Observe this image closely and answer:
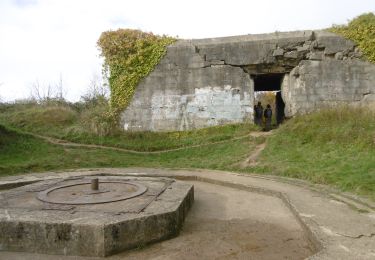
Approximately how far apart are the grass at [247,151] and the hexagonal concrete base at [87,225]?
3253mm

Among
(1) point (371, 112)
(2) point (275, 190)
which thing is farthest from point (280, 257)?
(1) point (371, 112)

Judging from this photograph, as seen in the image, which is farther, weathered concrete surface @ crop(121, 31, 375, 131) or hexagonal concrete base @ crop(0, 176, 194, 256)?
weathered concrete surface @ crop(121, 31, 375, 131)

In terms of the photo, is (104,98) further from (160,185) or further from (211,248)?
(211,248)

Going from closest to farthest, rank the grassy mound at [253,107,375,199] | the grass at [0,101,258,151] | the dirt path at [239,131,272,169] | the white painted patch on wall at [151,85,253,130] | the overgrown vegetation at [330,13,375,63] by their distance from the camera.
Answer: the grassy mound at [253,107,375,199], the dirt path at [239,131,272,169], the overgrown vegetation at [330,13,375,63], the grass at [0,101,258,151], the white painted patch on wall at [151,85,253,130]

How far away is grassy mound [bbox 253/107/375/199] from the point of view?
6539mm

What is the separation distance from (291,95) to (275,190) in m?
6.74

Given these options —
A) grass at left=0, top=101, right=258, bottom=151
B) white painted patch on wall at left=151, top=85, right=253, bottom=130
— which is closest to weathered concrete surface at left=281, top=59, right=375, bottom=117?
white painted patch on wall at left=151, top=85, right=253, bottom=130

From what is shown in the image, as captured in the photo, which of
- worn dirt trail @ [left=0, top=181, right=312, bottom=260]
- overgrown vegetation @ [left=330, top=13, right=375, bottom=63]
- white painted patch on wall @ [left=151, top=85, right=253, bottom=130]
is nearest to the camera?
worn dirt trail @ [left=0, top=181, right=312, bottom=260]

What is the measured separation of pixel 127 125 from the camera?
13.0 m

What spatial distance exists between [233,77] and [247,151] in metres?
3.41

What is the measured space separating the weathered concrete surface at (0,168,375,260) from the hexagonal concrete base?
0.15m

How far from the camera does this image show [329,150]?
333 inches

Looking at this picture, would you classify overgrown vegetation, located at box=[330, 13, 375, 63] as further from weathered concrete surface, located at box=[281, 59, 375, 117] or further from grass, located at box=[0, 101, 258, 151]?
grass, located at box=[0, 101, 258, 151]

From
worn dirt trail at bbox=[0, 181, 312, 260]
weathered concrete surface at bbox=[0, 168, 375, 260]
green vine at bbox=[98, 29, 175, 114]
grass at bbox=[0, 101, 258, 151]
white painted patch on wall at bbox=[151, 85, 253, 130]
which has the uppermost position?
green vine at bbox=[98, 29, 175, 114]
